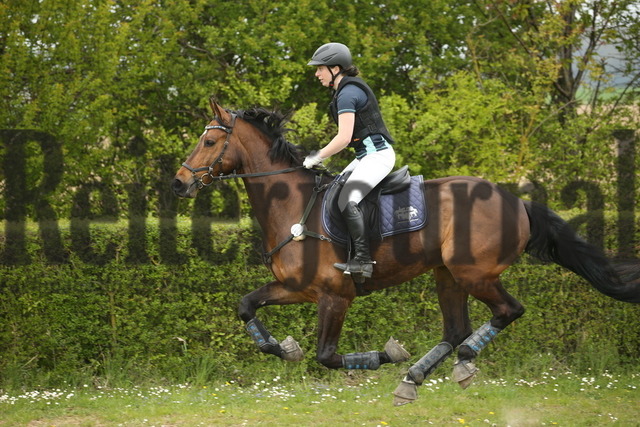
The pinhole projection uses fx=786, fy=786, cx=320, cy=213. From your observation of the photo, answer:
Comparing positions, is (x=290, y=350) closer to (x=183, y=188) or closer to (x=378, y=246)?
(x=378, y=246)

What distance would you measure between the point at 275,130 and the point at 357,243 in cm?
128

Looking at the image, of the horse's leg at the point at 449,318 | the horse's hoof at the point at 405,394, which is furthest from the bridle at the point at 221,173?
the horse's hoof at the point at 405,394

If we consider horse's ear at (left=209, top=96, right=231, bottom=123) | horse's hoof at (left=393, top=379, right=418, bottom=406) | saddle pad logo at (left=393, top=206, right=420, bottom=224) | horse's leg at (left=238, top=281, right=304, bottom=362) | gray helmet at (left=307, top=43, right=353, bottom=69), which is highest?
gray helmet at (left=307, top=43, right=353, bottom=69)

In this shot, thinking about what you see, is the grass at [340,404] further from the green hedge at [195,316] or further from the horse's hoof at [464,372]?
the horse's hoof at [464,372]

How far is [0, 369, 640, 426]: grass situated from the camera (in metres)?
7.09

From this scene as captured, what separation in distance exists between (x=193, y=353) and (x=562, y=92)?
10.6 m

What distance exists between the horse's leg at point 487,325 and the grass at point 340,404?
858mm

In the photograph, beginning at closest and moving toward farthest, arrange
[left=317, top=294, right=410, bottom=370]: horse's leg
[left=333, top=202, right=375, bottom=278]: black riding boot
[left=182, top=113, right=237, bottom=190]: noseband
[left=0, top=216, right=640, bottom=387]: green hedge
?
[left=333, top=202, right=375, bottom=278]: black riding boot → [left=317, top=294, right=410, bottom=370]: horse's leg → [left=182, top=113, right=237, bottom=190]: noseband → [left=0, top=216, right=640, bottom=387]: green hedge

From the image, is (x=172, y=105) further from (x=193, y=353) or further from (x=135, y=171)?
(x=193, y=353)

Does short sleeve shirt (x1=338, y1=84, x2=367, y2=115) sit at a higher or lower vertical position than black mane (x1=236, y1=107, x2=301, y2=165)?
higher

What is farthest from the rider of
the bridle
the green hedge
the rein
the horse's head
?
the green hedge

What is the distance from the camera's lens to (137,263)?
8.43 metres

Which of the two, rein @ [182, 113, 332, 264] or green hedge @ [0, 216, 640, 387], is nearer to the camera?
rein @ [182, 113, 332, 264]

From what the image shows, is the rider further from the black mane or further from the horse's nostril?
the horse's nostril
